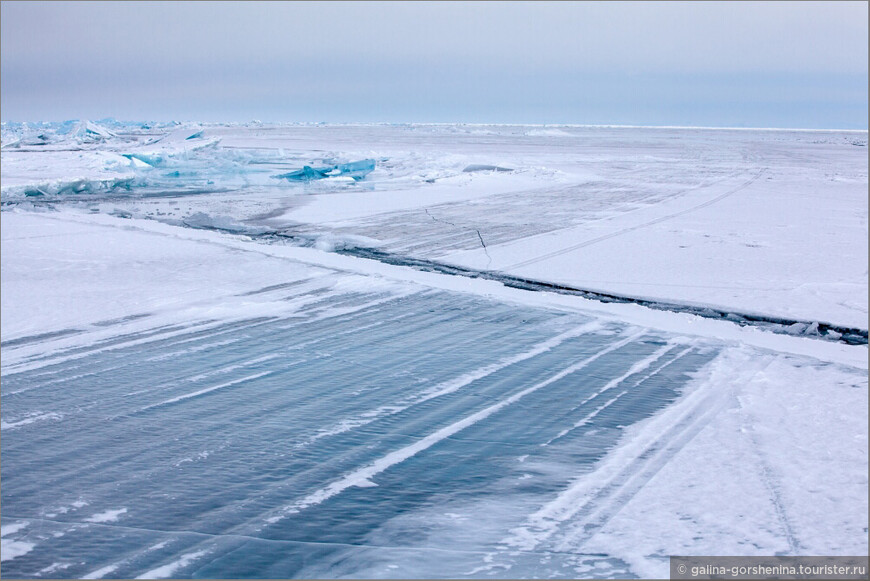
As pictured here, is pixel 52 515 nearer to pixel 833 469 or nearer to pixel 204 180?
pixel 833 469

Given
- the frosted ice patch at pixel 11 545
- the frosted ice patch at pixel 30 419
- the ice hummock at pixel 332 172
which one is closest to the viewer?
the frosted ice patch at pixel 11 545

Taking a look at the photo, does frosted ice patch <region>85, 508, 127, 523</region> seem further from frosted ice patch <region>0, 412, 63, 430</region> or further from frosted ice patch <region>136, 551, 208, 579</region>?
frosted ice patch <region>0, 412, 63, 430</region>

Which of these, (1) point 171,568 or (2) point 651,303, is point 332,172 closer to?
(2) point 651,303

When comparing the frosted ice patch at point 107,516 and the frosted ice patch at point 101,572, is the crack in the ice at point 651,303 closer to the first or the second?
the frosted ice patch at point 107,516

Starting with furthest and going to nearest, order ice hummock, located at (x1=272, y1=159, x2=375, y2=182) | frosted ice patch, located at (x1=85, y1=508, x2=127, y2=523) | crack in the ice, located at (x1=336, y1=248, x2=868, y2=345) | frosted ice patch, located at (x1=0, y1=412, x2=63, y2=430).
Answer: ice hummock, located at (x1=272, y1=159, x2=375, y2=182), crack in the ice, located at (x1=336, y1=248, x2=868, y2=345), frosted ice patch, located at (x1=0, y1=412, x2=63, y2=430), frosted ice patch, located at (x1=85, y1=508, x2=127, y2=523)

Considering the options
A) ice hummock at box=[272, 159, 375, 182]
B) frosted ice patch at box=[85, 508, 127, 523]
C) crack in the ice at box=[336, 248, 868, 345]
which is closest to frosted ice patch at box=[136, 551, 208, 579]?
frosted ice patch at box=[85, 508, 127, 523]

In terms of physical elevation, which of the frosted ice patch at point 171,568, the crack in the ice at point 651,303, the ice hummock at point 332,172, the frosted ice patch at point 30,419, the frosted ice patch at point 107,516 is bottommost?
the frosted ice patch at point 171,568

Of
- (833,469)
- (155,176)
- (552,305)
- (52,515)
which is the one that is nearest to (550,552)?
(833,469)

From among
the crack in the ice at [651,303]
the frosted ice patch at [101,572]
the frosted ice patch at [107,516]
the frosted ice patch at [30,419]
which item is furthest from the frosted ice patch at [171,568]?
the crack in the ice at [651,303]

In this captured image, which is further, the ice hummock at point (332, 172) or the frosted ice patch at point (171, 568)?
the ice hummock at point (332, 172)
